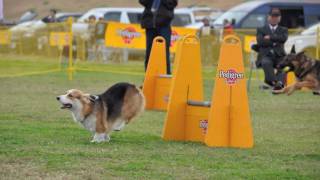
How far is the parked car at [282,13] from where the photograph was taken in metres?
29.8

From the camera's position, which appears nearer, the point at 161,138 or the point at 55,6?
the point at 161,138

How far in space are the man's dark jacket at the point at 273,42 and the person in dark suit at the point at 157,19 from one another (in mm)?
2697

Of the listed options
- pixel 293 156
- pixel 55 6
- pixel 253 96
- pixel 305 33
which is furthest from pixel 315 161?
pixel 55 6

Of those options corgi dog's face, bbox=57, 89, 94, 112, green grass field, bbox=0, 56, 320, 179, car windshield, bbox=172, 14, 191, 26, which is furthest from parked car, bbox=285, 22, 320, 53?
corgi dog's face, bbox=57, 89, 94, 112

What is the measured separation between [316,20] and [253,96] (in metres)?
16.1

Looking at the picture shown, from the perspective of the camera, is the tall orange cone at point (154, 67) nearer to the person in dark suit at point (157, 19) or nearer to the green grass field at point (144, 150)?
the green grass field at point (144, 150)

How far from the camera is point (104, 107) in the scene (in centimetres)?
882

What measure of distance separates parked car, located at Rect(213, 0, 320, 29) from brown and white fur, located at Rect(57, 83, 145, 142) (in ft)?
66.9

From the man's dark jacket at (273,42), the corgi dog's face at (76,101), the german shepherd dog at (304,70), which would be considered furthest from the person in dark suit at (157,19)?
the corgi dog's face at (76,101)

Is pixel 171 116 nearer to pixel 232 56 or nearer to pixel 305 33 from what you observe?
pixel 232 56

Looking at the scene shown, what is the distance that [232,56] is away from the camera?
28.4 ft

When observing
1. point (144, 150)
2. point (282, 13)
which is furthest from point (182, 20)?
point (144, 150)

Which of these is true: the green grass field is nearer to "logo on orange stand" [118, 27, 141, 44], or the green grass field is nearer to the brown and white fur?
the brown and white fur

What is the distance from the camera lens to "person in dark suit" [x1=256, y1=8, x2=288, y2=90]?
15555 mm
